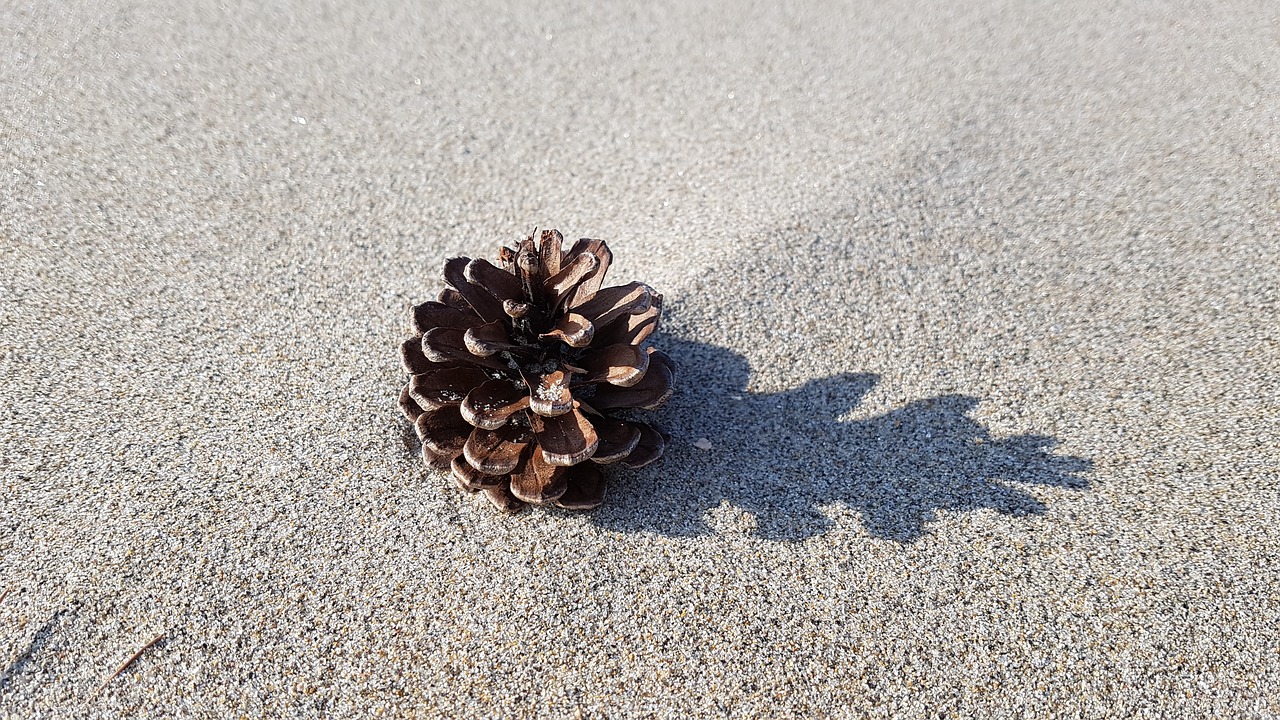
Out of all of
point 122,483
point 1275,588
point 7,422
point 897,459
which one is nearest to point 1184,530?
point 1275,588

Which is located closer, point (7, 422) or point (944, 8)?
point (7, 422)

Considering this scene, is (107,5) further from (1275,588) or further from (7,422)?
(1275,588)

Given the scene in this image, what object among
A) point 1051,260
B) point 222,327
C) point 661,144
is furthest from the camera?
point 661,144

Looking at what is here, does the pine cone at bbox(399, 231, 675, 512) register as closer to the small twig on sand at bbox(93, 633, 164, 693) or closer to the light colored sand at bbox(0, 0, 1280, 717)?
the light colored sand at bbox(0, 0, 1280, 717)

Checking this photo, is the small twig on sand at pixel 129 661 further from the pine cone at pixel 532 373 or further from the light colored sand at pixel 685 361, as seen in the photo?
the pine cone at pixel 532 373

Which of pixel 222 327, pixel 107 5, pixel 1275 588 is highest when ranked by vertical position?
pixel 107 5

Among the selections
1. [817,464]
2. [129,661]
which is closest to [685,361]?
[817,464]

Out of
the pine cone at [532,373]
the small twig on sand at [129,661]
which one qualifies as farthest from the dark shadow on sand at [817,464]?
the small twig on sand at [129,661]
